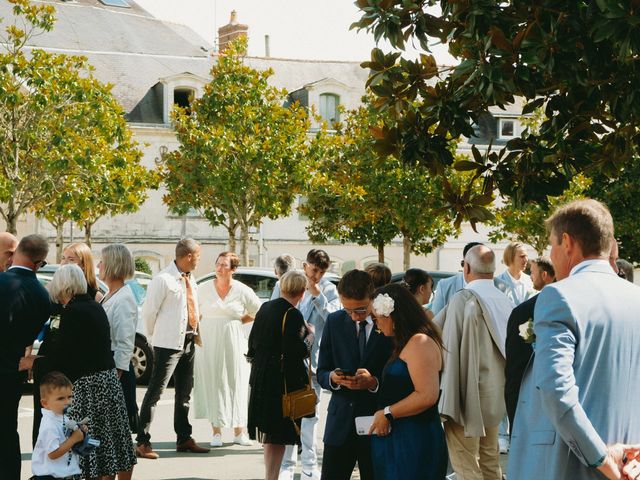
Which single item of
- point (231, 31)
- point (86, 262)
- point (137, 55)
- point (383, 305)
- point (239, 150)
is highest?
point (231, 31)

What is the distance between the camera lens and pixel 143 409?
36.0 feet

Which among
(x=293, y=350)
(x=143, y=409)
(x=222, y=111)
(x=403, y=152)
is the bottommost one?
(x=143, y=409)

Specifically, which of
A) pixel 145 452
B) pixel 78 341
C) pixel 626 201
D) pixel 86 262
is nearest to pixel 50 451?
pixel 78 341

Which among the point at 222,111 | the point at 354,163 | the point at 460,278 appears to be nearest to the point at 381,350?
the point at 460,278

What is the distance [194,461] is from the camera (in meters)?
10.7

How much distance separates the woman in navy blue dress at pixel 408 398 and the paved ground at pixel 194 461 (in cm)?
385

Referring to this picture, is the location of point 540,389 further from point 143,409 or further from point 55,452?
point 143,409

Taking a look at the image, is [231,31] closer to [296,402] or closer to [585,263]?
[296,402]

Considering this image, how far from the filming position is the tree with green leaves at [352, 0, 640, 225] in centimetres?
649

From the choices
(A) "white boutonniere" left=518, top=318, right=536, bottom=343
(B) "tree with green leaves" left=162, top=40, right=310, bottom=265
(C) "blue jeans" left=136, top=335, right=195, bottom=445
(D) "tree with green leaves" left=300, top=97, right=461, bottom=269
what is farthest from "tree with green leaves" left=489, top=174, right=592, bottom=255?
(A) "white boutonniere" left=518, top=318, right=536, bottom=343

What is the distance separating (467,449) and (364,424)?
1.95 metres

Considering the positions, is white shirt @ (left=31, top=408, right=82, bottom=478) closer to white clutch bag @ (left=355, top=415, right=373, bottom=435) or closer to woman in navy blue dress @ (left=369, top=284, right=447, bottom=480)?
white clutch bag @ (left=355, top=415, right=373, bottom=435)

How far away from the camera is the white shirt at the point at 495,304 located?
828 cm

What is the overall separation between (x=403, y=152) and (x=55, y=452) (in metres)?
3.05
